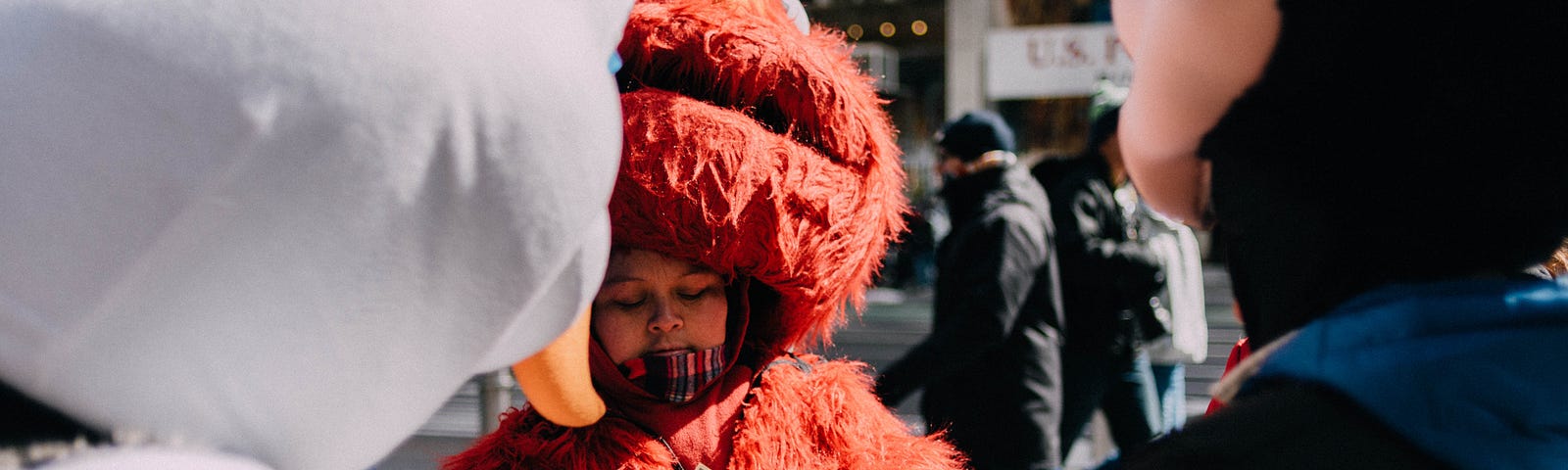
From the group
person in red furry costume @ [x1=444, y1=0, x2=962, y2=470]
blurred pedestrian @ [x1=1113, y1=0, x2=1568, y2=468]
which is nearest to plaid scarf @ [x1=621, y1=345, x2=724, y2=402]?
person in red furry costume @ [x1=444, y1=0, x2=962, y2=470]

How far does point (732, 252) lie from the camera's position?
4.96 feet

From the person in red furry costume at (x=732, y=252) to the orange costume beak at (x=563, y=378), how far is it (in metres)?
0.43

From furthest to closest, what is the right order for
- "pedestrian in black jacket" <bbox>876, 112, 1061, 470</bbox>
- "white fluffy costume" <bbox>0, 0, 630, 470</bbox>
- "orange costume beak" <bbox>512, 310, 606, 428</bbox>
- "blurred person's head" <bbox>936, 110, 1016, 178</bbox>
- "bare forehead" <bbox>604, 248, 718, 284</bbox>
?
1. "blurred person's head" <bbox>936, 110, 1016, 178</bbox>
2. "pedestrian in black jacket" <bbox>876, 112, 1061, 470</bbox>
3. "bare forehead" <bbox>604, 248, 718, 284</bbox>
4. "orange costume beak" <bbox>512, 310, 606, 428</bbox>
5. "white fluffy costume" <bbox>0, 0, 630, 470</bbox>

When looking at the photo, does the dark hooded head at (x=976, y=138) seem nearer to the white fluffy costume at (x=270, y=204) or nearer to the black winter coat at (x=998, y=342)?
the black winter coat at (x=998, y=342)

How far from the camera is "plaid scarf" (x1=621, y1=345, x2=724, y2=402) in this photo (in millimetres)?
1593

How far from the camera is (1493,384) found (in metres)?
0.71

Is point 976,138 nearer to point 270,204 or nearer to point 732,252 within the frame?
point 732,252

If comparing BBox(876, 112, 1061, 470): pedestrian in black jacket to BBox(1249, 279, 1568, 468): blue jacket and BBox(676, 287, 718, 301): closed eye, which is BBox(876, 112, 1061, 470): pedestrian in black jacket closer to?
BBox(676, 287, 718, 301): closed eye

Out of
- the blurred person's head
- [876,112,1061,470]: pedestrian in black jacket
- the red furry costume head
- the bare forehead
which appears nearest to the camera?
the red furry costume head

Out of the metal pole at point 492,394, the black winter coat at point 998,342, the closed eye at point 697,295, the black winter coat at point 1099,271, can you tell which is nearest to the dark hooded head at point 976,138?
the black winter coat at point 998,342

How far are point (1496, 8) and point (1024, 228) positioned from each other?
237 centimetres

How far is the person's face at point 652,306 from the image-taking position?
1.58 m

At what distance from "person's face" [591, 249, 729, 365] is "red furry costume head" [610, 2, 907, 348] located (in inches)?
2.1

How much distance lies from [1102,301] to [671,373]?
214 centimetres
